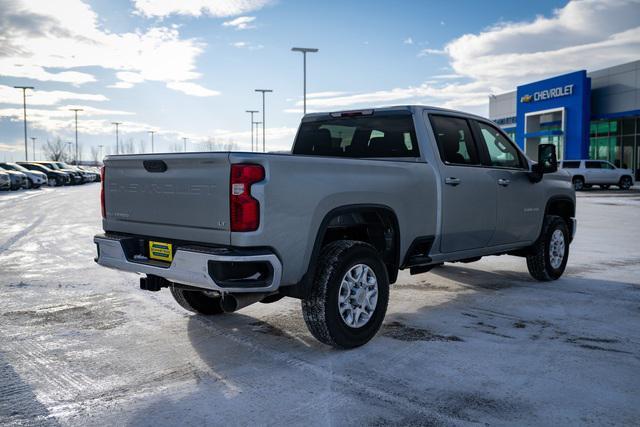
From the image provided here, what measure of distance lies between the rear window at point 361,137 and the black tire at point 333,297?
1360mm

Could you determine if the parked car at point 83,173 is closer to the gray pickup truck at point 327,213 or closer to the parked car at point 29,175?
the parked car at point 29,175

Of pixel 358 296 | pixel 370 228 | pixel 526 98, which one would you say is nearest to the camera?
pixel 358 296

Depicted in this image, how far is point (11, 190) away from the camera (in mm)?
33219

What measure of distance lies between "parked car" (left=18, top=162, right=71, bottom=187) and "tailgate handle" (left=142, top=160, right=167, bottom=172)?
39.8 metres

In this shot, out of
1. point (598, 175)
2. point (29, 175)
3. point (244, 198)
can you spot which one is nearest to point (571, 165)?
point (598, 175)

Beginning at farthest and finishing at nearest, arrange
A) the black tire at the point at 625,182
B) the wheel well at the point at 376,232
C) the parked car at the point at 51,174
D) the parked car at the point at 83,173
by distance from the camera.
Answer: the parked car at the point at 83,173 < the parked car at the point at 51,174 < the black tire at the point at 625,182 < the wheel well at the point at 376,232

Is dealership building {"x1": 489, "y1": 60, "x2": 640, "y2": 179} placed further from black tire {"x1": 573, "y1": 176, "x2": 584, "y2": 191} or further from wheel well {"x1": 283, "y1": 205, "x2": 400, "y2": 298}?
wheel well {"x1": 283, "y1": 205, "x2": 400, "y2": 298}

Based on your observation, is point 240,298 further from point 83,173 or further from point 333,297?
point 83,173

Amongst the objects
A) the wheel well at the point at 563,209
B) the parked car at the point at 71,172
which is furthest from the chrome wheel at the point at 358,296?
the parked car at the point at 71,172

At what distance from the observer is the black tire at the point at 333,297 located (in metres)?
4.43

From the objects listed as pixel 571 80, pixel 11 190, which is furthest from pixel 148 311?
pixel 571 80

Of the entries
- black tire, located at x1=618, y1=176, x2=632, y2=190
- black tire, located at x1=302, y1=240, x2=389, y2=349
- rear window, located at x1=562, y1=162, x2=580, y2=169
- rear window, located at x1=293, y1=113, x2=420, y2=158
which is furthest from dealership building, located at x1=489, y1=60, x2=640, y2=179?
black tire, located at x1=302, y1=240, x2=389, y2=349

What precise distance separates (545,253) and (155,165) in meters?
4.99

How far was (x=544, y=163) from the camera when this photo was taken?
6863 millimetres
